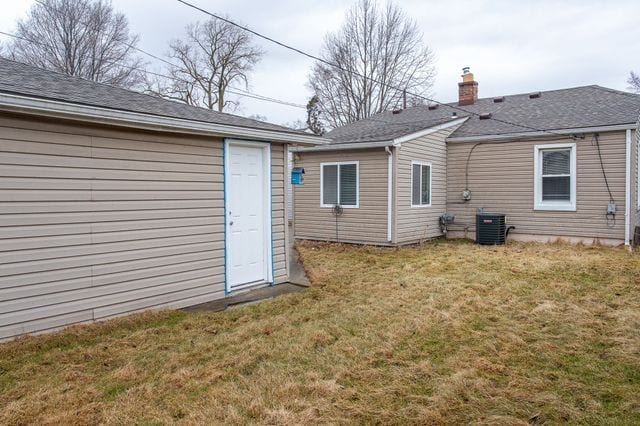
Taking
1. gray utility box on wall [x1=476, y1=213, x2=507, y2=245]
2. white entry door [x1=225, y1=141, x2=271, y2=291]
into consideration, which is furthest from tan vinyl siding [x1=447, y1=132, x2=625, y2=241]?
white entry door [x1=225, y1=141, x2=271, y2=291]

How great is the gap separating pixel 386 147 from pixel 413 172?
1230 mm

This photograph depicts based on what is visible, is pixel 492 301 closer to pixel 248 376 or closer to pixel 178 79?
pixel 248 376

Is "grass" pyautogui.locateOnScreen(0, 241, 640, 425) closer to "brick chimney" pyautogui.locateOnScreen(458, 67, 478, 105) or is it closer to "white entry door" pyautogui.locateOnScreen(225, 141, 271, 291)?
"white entry door" pyautogui.locateOnScreen(225, 141, 271, 291)

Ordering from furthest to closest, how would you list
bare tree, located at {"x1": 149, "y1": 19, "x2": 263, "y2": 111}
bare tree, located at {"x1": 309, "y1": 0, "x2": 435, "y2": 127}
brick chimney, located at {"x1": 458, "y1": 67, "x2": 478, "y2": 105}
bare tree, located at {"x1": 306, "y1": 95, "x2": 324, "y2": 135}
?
1. bare tree, located at {"x1": 306, "y1": 95, "x2": 324, "y2": 135}
2. bare tree, located at {"x1": 309, "y1": 0, "x2": 435, "y2": 127}
3. bare tree, located at {"x1": 149, "y1": 19, "x2": 263, "y2": 111}
4. brick chimney, located at {"x1": 458, "y1": 67, "x2": 478, "y2": 105}

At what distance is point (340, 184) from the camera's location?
11094mm

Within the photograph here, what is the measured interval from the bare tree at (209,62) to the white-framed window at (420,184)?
42.9 ft

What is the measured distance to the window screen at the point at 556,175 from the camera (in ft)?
34.7

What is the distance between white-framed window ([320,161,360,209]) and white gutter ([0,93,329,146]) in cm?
440

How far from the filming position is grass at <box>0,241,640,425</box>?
2861mm

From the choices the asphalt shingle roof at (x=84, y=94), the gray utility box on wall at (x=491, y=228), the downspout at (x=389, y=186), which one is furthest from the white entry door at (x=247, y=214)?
the gray utility box on wall at (x=491, y=228)

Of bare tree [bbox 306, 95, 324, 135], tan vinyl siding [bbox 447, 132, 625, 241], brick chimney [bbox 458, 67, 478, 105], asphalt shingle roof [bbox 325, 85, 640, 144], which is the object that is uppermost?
bare tree [bbox 306, 95, 324, 135]

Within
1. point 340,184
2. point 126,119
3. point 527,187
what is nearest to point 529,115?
point 527,187

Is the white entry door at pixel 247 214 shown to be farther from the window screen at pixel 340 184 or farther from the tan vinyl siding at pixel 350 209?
the window screen at pixel 340 184

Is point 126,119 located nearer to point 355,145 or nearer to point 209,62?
point 355,145
